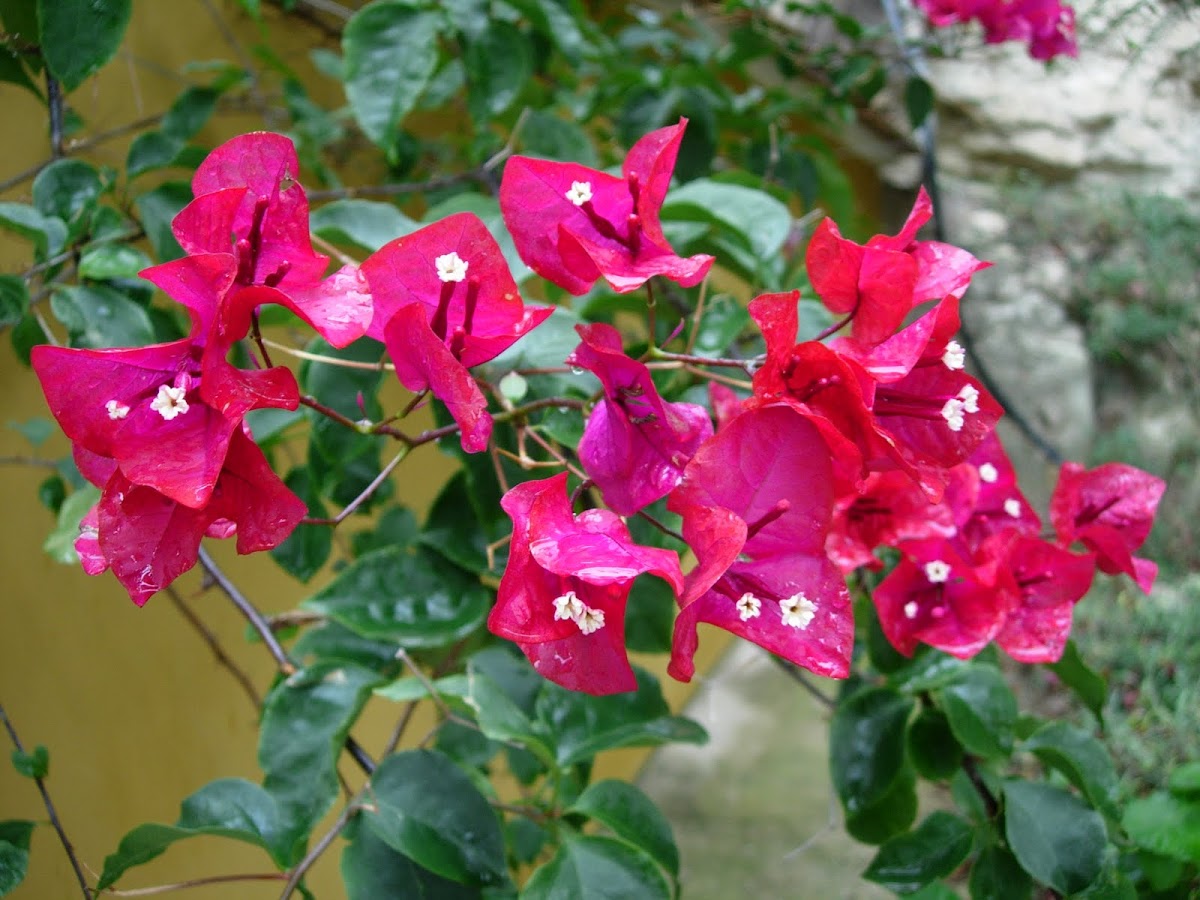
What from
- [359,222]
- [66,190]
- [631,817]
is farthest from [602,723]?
[66,190]

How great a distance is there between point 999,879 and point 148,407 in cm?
60

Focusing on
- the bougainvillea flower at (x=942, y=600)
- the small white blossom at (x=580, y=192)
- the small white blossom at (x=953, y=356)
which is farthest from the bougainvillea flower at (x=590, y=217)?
the bougainvillea flower at (x=942, y=600)

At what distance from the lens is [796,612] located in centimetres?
38

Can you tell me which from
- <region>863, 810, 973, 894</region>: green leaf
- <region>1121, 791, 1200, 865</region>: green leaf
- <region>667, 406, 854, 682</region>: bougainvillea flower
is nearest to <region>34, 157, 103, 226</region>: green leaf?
<region>667, 406, 854, 682</region>: bougainvillea flower

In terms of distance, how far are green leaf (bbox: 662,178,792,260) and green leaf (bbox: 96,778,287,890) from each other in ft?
1.66

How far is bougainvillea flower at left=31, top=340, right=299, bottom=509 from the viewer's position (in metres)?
0.35

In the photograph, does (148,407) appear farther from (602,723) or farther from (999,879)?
(999,879)

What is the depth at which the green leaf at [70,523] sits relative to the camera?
64cm

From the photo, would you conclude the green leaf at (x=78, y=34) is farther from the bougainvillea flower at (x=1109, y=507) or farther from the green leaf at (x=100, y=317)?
the bougainvillea flower at (x=1109, y=507)

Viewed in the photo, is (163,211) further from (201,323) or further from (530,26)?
(530,26)

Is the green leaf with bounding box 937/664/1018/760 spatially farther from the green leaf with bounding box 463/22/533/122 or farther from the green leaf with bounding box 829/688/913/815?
the green leaf with bounding box 463/22/533/122

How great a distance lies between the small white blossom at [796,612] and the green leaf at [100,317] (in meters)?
0.41

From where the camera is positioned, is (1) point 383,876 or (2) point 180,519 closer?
(2) point 180,519

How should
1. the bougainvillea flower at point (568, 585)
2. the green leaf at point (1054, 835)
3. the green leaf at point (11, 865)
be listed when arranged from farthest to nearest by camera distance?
the green leaf at point (1054, 835)
the green leaf at point (11, 865)
the bougainvillea flower at point (568, 585)
